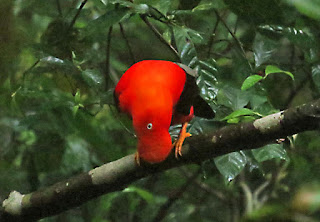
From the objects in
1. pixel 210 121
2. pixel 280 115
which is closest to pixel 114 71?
pixel 210 121

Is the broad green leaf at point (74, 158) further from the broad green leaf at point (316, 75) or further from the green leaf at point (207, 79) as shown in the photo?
the broad green leaf at point (316, 75)

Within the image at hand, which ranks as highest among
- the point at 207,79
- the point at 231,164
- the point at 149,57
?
the point at 207,79

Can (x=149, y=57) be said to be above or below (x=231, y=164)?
below

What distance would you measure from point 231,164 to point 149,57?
98cm

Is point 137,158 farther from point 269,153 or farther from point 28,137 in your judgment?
point 28,137

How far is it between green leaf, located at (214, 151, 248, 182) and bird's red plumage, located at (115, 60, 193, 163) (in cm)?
20

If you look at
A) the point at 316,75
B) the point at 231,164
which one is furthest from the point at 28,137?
the point at 316,75

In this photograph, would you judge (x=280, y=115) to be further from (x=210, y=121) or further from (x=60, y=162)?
(x=60, y=162)

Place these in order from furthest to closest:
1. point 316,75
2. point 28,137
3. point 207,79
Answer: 1. point 28,137
2. point 316,75
3. point 207,79

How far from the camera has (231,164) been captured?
3.49ft

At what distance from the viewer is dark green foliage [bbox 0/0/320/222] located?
119 cm

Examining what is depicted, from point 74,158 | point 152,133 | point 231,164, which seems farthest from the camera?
point 74,158

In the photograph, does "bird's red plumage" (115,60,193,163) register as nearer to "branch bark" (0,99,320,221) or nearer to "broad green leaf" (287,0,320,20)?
"branch bark" (0,99,320,221)

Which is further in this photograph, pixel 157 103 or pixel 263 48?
pixel 263 48
